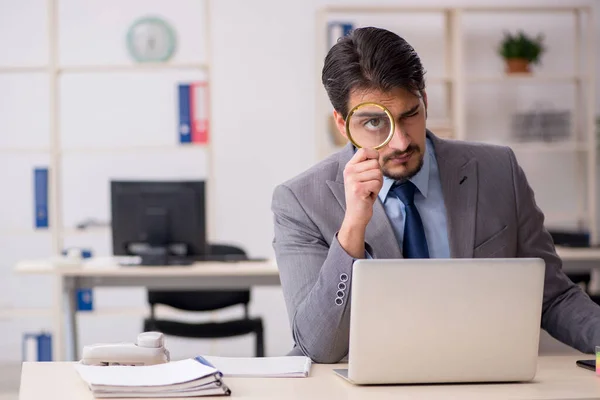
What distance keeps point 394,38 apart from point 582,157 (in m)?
4.47

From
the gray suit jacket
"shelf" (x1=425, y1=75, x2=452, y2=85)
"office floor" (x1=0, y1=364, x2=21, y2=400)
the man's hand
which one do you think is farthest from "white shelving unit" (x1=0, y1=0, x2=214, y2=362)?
the man's hand

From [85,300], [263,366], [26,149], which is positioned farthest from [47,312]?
[263,366]

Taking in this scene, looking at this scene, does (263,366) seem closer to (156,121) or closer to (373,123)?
(373,123)

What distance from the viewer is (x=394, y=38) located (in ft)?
7.01

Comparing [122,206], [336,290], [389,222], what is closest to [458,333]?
[336,290]

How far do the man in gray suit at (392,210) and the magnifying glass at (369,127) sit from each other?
0.04 meters

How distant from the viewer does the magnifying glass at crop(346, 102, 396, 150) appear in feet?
6.64

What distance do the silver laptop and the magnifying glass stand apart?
48 cm

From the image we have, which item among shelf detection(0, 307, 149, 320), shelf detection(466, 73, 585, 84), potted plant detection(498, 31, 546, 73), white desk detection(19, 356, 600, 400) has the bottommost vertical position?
shelf detection(0, 307, 149, 320)

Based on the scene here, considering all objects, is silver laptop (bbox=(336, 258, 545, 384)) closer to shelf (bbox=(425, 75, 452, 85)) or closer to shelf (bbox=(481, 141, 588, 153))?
shelf (bbox=(425, 75, 452, 85))

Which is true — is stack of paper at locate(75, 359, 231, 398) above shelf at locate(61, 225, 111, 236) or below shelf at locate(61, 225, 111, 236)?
below

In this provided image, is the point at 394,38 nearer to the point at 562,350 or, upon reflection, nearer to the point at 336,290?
the point at 336,290

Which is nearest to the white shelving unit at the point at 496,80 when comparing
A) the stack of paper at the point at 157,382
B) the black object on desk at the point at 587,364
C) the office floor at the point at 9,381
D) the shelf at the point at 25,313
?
the shelf at the point at 25,313

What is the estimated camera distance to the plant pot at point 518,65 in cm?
606
